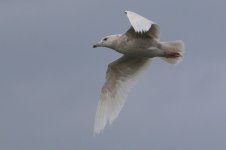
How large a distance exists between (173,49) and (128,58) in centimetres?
154

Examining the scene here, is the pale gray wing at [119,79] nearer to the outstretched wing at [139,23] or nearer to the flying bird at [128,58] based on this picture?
the flying bird at [128,58]

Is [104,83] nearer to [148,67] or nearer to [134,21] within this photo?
[148,67]

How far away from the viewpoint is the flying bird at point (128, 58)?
20672 millimetres

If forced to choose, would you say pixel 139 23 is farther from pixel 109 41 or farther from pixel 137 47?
pixel 109 41

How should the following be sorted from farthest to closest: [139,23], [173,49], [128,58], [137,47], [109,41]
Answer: [128,58] < [109,41] < [173,49] < [137,47] < [139,23]

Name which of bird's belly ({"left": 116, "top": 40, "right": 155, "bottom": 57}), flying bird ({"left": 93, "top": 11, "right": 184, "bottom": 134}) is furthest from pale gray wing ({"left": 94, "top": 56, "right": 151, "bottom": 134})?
bird's belly ({"left": 116, "top": 40, "right": 155, "bottom": 57})

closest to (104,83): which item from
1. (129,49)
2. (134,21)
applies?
(129,49)

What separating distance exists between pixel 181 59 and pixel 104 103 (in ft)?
Result: 7.07

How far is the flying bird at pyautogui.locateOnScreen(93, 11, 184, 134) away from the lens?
67.8 feet

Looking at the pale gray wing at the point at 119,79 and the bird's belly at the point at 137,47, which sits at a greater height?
the bird's belly at the point at 137,47

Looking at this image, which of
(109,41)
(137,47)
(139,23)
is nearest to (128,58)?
(109,41)

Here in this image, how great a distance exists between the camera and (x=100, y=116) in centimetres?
2181

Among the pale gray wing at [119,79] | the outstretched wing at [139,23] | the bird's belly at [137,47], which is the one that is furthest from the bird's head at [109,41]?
the outstretched wing at [139,23]

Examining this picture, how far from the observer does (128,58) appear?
72.8 feet
